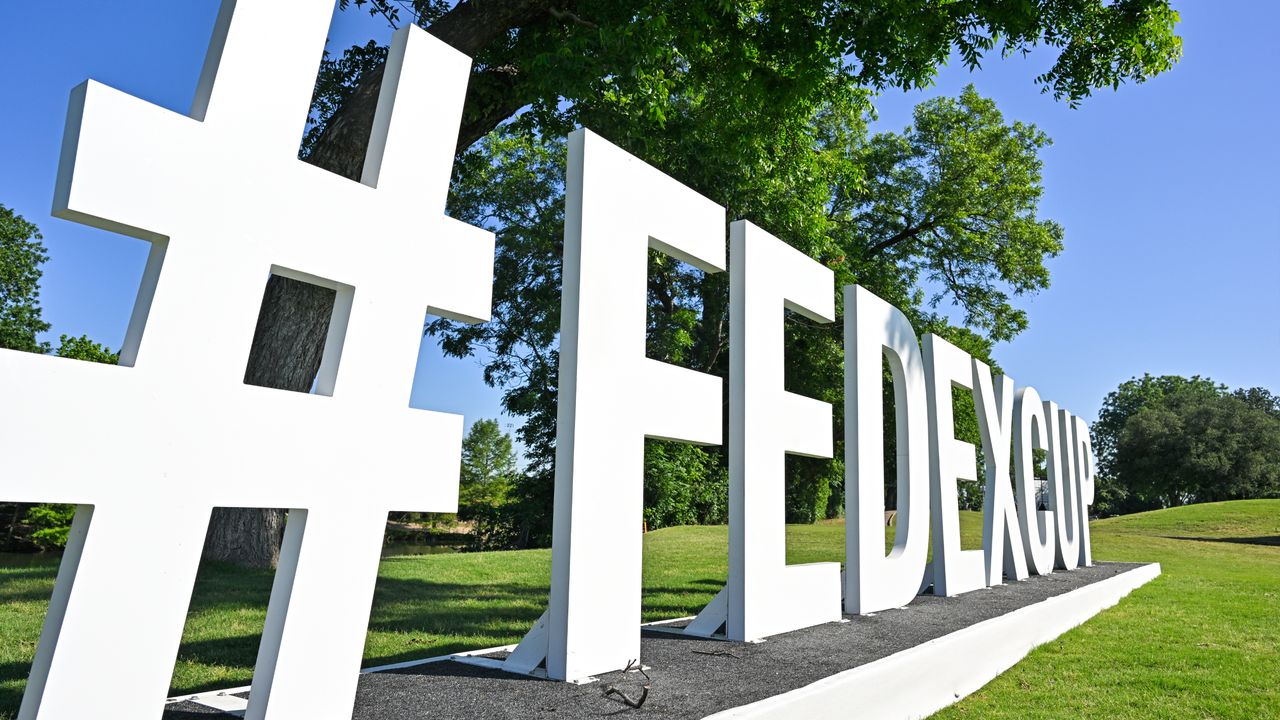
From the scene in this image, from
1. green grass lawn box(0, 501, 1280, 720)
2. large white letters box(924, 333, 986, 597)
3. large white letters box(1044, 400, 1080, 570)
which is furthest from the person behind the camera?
large white letters box(1044, 400, 1080, 570)

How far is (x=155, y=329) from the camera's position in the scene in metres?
2.71

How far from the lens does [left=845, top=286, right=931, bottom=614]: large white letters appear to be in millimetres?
6758

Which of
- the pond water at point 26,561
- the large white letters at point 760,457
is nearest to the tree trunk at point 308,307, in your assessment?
the pond water at point 26,561

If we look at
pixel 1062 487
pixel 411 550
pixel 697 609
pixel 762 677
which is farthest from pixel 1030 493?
pixel 411 550

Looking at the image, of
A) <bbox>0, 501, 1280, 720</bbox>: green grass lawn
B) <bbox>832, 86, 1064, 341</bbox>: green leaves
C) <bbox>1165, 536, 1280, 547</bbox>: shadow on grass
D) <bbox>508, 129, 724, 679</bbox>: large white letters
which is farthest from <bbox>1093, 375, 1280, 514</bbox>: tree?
<bbox>508, 129, 724, 679</bbox>: large white letters

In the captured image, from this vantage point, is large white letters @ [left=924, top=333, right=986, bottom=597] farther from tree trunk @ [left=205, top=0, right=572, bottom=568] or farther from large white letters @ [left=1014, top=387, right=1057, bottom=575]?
tree trunk @ [left=205, top=0, right=572, bottom=568]

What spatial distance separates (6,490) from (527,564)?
11.2 m

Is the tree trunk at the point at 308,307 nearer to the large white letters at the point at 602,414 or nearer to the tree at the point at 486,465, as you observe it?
the large white letters at the point at 602,414

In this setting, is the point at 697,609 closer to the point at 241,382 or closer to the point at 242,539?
the point at 242,539

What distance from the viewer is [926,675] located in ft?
16.0

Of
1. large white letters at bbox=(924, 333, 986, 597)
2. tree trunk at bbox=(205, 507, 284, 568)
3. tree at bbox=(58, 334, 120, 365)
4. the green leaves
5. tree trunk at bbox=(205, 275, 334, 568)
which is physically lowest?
tree trunk at bbox=(205, 507, 284, 568)

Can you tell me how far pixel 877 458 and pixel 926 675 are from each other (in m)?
2.42

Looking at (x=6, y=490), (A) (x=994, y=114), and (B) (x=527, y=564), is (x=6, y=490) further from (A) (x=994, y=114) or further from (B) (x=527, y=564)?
(A) (x=994, y=114)

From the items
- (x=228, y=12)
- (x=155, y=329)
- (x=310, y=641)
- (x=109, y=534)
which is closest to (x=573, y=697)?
(x=310, y=641)
